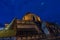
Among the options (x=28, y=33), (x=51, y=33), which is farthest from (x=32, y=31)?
(x=51, y=33)

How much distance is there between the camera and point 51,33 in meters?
15.2

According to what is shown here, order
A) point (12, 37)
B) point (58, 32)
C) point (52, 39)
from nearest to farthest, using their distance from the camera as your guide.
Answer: point (12, 37) → point (52, 39) → point (58, 32)

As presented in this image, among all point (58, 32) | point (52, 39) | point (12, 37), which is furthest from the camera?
point (58, 32)

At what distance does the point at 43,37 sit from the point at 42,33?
527mm

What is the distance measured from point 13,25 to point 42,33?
2624 millimetres

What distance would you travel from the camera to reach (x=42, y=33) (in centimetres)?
1531

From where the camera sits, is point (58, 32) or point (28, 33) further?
point (58, 32)

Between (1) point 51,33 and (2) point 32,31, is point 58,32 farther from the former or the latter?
(2) point 32,31

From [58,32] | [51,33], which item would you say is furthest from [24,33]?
[58,32]

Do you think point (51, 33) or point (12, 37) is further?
point (51, 33)

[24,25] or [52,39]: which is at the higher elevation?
[24,25]

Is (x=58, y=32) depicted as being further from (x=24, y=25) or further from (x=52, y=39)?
(x=24, y=25)

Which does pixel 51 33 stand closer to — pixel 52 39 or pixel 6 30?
pixel 52 39

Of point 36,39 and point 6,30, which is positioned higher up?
point 6,30
